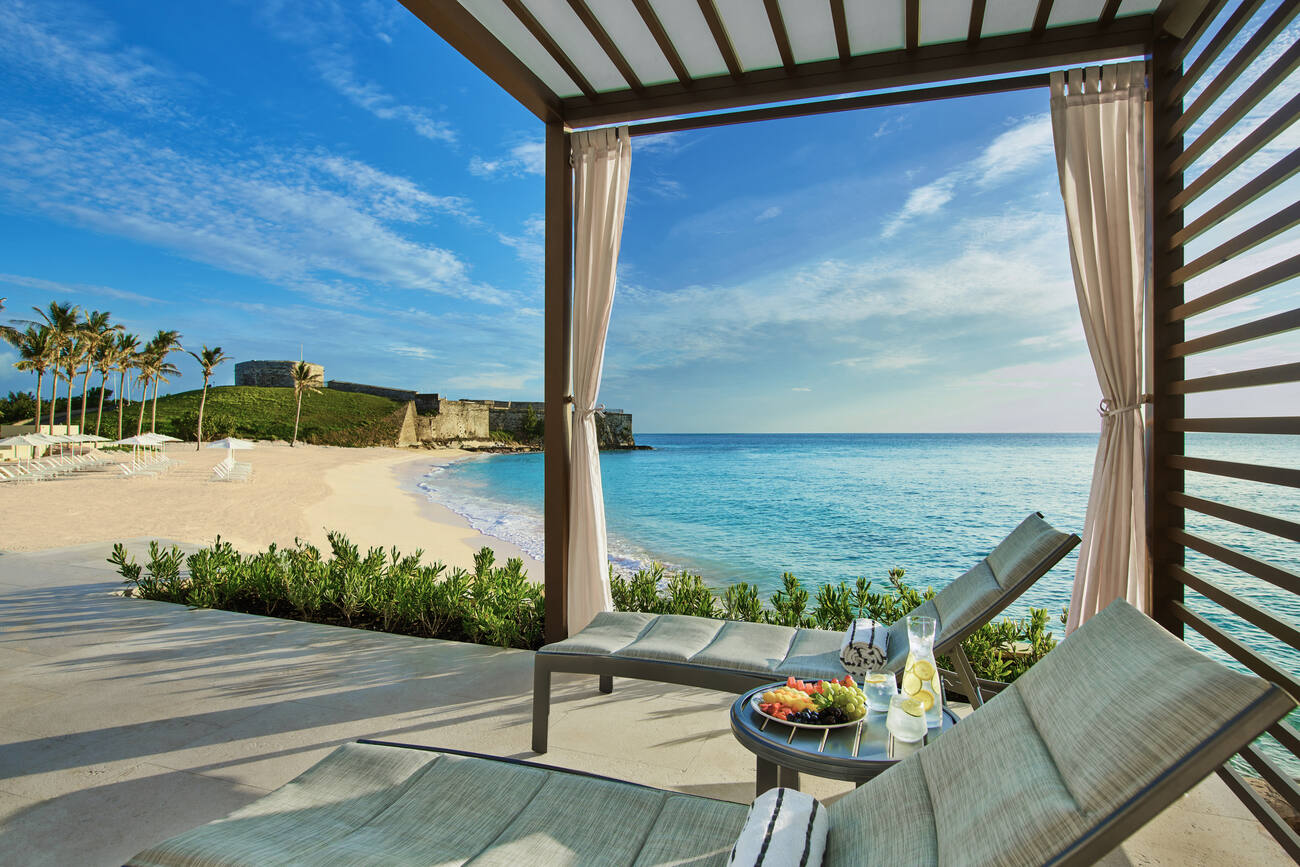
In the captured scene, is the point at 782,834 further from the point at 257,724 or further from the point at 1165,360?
the point at 1165,360

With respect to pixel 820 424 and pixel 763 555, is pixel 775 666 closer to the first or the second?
pixel 763 555

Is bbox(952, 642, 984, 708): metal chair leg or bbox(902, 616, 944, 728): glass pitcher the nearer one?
bbox(902, 616, 944, 728): glass pitcher

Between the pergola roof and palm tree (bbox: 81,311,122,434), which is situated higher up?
palm tree (bbox: 81,311,122,434)

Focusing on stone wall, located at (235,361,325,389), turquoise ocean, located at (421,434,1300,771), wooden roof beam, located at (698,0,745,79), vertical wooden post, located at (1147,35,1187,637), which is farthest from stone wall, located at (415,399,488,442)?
vertical wooden post, located at (1147,35,1187,637)

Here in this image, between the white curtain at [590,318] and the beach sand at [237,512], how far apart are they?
5.98 meters

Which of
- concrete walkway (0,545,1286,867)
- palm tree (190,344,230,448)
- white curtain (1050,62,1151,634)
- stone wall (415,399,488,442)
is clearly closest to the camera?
concrete walkway (0,545,1286,867)

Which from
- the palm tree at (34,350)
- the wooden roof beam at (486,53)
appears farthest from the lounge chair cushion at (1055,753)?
the palm tree at (34,350)

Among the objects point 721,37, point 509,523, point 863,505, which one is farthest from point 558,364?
point 863,505

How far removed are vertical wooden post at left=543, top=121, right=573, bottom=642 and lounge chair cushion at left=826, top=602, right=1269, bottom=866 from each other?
2.48 metres

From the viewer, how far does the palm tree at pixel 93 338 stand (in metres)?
25.9

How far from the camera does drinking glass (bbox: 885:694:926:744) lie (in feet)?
5.06

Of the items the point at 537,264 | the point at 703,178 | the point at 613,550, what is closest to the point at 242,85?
the point at 537,264

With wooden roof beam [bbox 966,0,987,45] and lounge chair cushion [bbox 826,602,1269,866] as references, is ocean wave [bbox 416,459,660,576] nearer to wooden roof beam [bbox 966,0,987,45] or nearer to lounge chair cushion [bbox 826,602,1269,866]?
wooden roof beam [bbox 966,0,987,45]

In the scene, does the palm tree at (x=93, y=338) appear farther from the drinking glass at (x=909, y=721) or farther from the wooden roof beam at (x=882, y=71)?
the drinking glass at (x=909, y=721)
